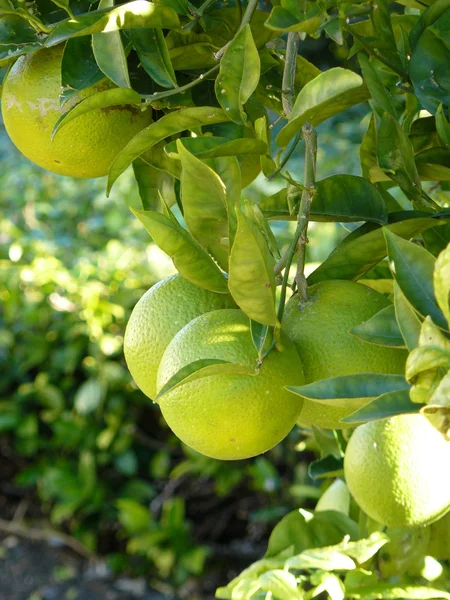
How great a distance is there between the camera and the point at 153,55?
634 mm

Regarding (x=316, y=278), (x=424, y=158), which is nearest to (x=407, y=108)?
(x=424, y=158)

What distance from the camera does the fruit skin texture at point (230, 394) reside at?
564mm

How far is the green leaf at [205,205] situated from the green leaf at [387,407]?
19cm

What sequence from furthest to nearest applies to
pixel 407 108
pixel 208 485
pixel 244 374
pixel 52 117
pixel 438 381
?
pixel 208 485 → pixel 407 108 → pixel 52 117 → pixel 244 374 → pixel 438 381

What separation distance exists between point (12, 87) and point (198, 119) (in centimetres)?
19

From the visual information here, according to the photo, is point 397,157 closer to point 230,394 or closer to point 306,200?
point 306,200

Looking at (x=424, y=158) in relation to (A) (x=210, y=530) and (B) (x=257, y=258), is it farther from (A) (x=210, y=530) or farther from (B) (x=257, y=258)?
(A) (x=210, y=530)

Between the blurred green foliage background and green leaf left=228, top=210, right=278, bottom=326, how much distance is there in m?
1.59

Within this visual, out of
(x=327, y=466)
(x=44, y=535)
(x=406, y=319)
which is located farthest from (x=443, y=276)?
(x=44, y=535)

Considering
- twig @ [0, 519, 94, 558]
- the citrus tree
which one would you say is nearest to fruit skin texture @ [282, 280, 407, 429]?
the citrus tree

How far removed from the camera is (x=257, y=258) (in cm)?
52

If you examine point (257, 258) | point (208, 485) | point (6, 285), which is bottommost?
point (208, 485)

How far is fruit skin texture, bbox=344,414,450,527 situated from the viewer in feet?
2.09

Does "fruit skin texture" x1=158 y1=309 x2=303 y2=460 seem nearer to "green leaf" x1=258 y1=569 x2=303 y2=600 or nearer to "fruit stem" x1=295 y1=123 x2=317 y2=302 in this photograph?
"fruit stem" x1=295 y1=123 x2=317 y2=302
